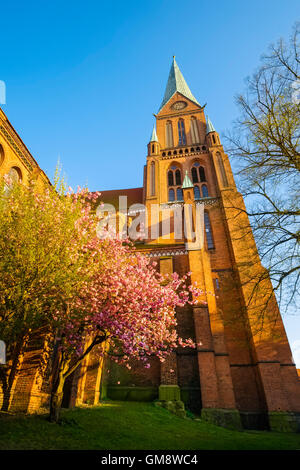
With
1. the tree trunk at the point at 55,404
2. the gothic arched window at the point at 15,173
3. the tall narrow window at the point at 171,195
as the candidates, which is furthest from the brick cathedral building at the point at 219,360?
the tall narrow window at the point at 171,195

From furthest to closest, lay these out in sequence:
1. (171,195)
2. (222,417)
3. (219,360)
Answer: (171,195), (219,360), (222,417)

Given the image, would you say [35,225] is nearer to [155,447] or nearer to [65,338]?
[65,338]

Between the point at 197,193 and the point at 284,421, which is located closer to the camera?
the point at 284,421

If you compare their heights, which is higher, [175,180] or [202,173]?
[202,173]

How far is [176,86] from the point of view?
40.4 m

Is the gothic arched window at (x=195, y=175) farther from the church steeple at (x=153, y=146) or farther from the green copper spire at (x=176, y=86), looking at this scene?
the green copper spire at (x=176, y=86)

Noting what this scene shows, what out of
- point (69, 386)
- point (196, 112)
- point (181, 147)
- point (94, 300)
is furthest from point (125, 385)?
point (196, 112)

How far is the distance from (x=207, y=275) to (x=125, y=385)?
8.40m

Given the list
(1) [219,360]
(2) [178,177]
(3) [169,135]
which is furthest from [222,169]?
(1) [219,360]

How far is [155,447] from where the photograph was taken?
620cm

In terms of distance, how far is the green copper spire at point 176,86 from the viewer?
3879 cm

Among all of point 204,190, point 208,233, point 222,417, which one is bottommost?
point 222,417

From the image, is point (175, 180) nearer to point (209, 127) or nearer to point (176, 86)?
point (209, 127)

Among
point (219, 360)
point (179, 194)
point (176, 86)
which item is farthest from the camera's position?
point (176, 86)
